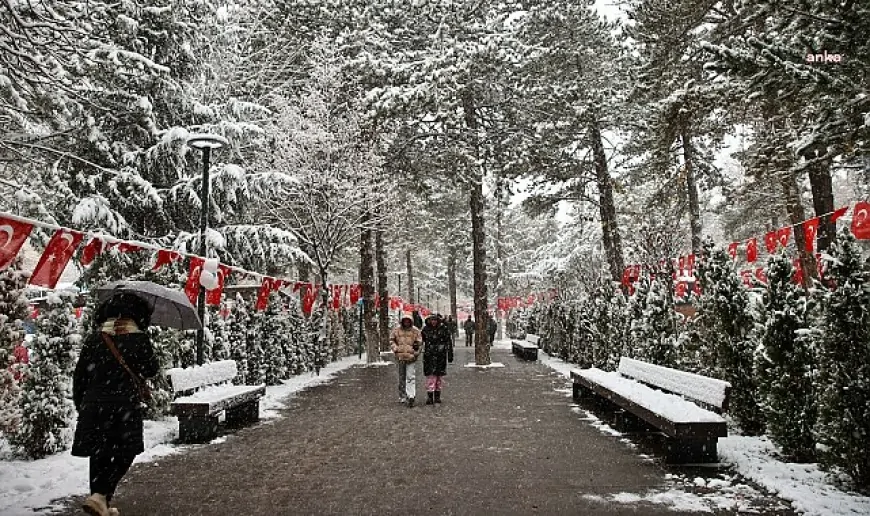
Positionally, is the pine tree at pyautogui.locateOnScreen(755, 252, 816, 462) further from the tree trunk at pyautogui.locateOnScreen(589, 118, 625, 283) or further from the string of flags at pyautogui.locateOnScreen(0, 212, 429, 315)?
the tree trunk at pyautogui.locateOnScreen(589, 118, 625, 283)

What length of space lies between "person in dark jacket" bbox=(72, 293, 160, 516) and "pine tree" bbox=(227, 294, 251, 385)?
27.3 feet

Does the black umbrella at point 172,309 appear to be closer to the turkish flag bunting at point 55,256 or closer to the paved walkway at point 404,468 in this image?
the turkish flag bunting at point 55,256

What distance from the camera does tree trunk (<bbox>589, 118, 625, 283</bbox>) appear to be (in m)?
22.0

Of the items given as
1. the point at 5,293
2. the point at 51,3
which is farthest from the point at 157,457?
the point at 51,3

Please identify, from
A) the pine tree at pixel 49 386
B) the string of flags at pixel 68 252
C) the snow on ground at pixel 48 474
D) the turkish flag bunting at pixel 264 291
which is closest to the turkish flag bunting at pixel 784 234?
the snow on ground at pixel 48 474

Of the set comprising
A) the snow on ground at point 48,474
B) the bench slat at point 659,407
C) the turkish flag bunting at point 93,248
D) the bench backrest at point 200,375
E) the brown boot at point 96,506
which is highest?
the turkish flag bunting at point 93,248

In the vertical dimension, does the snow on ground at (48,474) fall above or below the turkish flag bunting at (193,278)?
below

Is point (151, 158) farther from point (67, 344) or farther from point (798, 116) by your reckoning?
point (798, 116)

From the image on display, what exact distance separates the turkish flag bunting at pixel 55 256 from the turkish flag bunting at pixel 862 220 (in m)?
10.1

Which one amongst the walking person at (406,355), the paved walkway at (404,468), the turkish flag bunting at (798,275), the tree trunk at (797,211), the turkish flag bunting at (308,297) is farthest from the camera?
the turkish flag bunting at (308,297)

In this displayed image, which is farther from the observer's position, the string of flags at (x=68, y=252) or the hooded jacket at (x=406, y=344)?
the hooded jacket at (x=406, y=344)

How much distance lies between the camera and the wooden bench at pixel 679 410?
7.11m

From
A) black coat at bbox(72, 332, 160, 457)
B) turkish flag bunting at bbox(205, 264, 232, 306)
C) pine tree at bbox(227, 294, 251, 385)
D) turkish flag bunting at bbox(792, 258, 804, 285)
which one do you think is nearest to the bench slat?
turkish flag bunting at bbox(792, 258, 804, 285)

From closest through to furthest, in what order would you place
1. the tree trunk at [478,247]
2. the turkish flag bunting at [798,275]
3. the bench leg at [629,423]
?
the turkish flag bunting at [798,275] → the bench leg at [629,423] → the tree trunk at [478,247]
